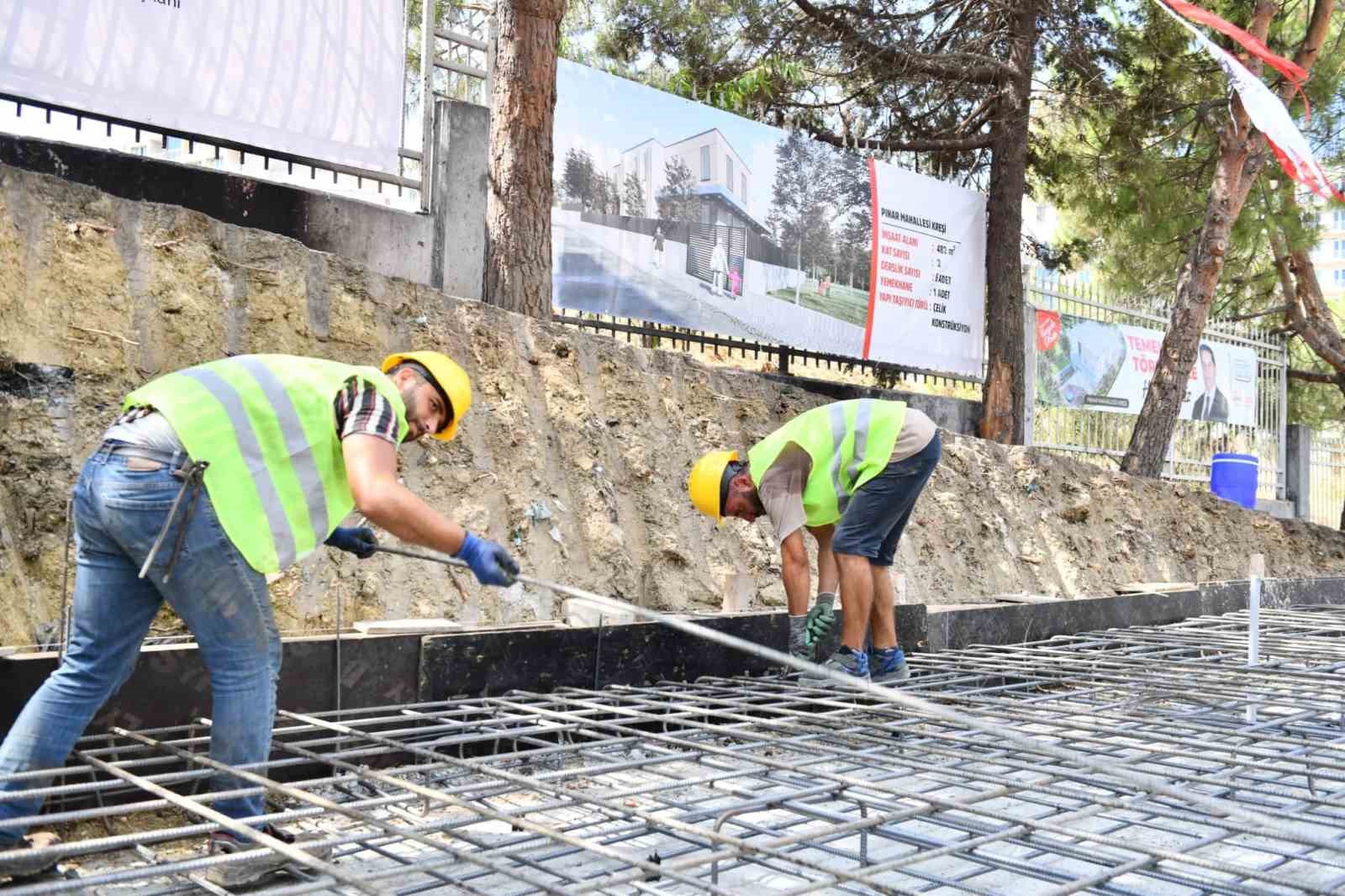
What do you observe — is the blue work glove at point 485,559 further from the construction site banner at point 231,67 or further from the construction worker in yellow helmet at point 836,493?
the construction site banner at point 231,67

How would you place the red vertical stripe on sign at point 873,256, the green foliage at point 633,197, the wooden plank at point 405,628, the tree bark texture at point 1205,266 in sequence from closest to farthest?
the wooden plank at point 405,628 → the green foliage at point 633,197 → the red vertical stripe on sign at point 873,256 → the tree bark texture at point 1205,266

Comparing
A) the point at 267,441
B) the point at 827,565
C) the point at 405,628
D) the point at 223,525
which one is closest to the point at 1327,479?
the point at 827,565

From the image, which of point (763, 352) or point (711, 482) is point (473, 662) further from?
point (763, 352)

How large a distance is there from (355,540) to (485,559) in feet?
2.29

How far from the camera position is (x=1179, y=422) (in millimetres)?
14250

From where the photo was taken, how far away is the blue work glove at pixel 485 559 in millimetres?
2875

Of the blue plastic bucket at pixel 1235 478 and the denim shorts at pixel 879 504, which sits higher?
the blue plastic bucket at pixel 1235 478

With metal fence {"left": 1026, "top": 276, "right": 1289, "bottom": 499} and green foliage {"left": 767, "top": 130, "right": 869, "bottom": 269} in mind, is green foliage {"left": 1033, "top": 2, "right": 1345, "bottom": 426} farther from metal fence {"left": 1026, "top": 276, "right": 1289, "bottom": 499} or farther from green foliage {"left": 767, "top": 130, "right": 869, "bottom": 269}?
green foliage {"left": 767, "top": 130, "right": 869, "bottom": 269}

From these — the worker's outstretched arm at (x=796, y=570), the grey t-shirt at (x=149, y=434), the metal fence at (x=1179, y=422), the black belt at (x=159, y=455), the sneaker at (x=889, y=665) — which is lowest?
the sneaker at (x=889, y=665)

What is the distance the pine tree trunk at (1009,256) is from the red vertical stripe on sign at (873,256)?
5.40 feet

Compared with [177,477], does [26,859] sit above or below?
below

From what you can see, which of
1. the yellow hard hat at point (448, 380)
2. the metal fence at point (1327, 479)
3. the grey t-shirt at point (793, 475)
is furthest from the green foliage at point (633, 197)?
the metal fence at point (1327, 479)

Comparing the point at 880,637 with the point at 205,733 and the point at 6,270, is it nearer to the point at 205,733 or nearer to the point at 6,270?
the point at 205,733

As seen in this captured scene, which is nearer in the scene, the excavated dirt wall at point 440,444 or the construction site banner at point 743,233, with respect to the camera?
the excavated dirt wall at point 440,444
